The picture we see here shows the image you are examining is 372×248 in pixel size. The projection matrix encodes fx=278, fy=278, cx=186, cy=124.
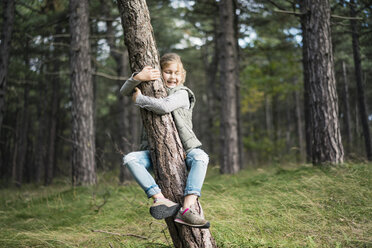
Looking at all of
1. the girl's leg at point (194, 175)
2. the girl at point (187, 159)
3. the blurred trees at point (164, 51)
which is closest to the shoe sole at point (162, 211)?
the girl at point (187, 159)

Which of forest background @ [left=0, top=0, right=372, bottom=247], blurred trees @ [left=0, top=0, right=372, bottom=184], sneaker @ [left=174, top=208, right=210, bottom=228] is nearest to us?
sneaker @ [left=174, top=208, right=210, bottom=228]

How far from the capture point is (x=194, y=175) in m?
2.57

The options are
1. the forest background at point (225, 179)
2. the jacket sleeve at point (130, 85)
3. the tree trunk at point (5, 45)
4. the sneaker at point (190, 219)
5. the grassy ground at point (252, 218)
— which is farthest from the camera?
the tree trunk at point (5, 45)

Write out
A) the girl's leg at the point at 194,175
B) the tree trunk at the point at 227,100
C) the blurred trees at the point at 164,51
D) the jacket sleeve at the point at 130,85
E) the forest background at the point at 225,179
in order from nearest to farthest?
the girl's leg at the point at 194,175, the jacket sleeve at the point at 130,85, the forest background at the point at 225,179, the tree trunk at the point at 227,100, the blurred trees at the point at 164,51

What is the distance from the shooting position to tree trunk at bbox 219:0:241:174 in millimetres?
9180

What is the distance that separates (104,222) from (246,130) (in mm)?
25004

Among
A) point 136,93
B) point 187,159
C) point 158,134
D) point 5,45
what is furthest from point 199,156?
point 5,45

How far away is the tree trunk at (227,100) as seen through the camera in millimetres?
9180

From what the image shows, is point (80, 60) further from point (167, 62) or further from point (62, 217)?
point (167, 62)

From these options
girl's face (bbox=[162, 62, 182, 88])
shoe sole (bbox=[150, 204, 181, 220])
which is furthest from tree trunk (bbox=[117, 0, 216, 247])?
girl's face (bbox=[162, 62, 182, 88])

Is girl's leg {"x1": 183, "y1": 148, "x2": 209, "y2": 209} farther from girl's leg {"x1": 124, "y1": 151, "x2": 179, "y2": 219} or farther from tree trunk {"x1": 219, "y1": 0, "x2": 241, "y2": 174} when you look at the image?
tree trunk {"x1": 219, "y1": 0, "x2": 241, "y2": 174}

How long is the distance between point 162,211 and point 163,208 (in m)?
0.03

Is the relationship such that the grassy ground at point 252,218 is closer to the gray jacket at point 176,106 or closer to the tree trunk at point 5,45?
the gray jacket at point 176,106

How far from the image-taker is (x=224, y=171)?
30.2ft
